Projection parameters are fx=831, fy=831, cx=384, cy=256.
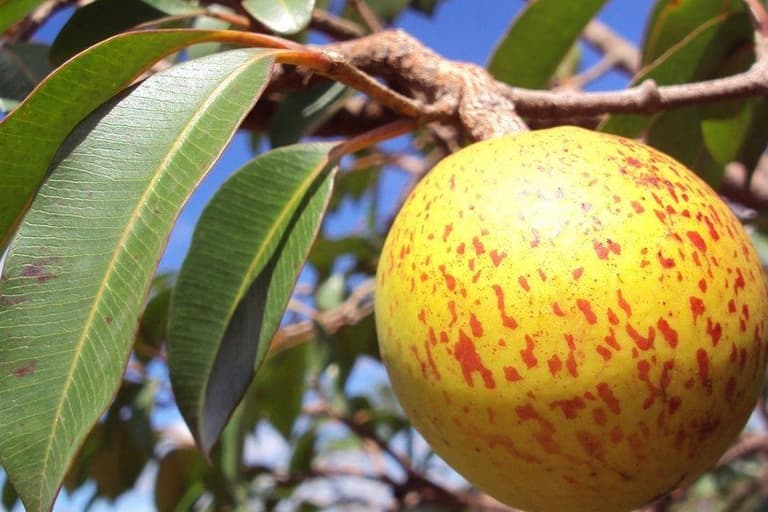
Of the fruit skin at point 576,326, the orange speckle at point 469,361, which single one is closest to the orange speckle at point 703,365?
the fruit skin at point 576,326

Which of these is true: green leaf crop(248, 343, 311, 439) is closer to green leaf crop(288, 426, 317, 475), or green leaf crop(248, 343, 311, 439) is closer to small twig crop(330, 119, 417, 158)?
green leaf crop(288, 426, 317, 475)

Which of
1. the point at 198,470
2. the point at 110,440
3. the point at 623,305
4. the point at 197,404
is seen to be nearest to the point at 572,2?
the point at 623,305

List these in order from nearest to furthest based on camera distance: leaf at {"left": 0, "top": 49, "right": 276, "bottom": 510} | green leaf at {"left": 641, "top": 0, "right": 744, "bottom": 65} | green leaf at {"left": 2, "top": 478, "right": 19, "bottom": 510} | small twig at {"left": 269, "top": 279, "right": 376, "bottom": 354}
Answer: leaf at {"left": 0, "top": 49, "right": 276, "bottom": 510}, green leaf at {"left": 641, "top": 0, "right": 744, "bottom": 65}, small twig at {"left": 269, "top": 279, "right": 376, "bottom": 354}, green leaf at {"left": 2, "top": 478, "right": 19, "bottom": 510}

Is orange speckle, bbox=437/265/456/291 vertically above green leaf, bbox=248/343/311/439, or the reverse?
orange speckle, bbox=437/265/456/291

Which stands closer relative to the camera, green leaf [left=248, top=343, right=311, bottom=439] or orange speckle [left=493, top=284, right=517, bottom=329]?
orange speckle [left=493, top=284, right=517, bottom=329]

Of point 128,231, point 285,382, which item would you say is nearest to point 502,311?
point 128,231

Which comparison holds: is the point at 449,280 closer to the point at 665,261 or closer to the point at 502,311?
the point at 502,311

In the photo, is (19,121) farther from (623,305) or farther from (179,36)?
(623,305)

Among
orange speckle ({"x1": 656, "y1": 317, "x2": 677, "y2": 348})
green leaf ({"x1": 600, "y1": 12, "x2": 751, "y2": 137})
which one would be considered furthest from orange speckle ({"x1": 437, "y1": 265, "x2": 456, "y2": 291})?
green leaf ({"x1": 600, "y1": 12, "x2": 751, "y2": 137})
